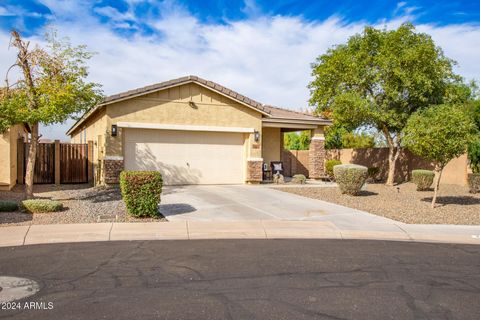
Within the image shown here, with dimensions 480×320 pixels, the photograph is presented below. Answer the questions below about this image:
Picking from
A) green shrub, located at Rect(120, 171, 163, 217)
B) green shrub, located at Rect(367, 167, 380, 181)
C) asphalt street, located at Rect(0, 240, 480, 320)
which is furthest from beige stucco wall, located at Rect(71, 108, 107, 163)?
green shrub, located at Rect(367, 167, 380, 181)

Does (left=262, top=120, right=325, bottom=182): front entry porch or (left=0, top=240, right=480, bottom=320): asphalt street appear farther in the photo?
(left=262, top=120, right=325, bottom=182): front entry porch

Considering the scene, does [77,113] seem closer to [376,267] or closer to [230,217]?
[230,217]

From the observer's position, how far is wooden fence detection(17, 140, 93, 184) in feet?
63.4

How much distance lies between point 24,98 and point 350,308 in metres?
11.5

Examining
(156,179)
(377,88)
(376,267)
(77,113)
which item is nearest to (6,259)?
(156,179)

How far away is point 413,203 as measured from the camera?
48.8 ft

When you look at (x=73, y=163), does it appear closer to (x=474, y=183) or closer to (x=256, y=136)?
(x=256, y=136)

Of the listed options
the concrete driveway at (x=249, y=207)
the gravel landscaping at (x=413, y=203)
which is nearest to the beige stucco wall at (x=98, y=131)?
the concrete driveway at (x=249, y=207)

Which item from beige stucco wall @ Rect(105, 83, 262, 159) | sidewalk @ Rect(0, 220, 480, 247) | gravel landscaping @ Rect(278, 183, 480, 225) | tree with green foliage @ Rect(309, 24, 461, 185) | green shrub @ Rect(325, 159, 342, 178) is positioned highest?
tree with green foliage @ Rect(309, 24, 461, 185)

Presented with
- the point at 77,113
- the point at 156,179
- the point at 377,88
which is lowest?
the point at 156,179

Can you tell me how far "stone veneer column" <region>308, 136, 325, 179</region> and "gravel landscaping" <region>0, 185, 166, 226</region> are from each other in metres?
11.1

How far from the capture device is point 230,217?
450 inches

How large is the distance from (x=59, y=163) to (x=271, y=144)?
10.8 meters

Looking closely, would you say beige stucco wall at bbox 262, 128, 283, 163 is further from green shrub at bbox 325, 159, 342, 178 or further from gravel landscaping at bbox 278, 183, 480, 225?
gravel landscaping at bbox 278, 183, 480, 225
